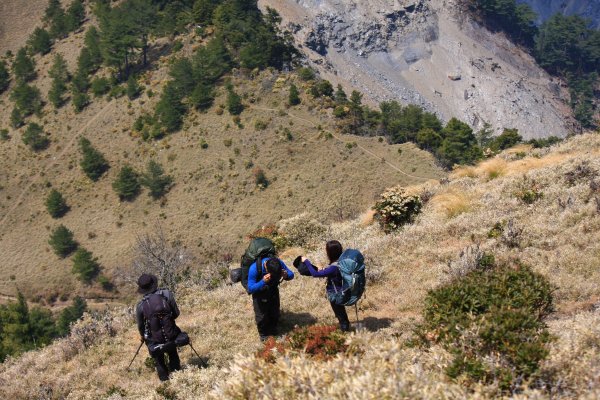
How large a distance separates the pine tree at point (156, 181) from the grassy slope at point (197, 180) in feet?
3.62

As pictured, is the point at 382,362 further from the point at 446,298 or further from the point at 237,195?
the point at 237,195

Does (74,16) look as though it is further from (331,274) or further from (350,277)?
(350,277)

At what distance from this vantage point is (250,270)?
27.8 ft

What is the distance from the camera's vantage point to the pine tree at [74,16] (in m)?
93.1

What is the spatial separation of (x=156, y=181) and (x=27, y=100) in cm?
3352

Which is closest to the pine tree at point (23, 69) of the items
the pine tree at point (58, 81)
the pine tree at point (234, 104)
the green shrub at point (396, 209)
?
the pine tree at point (58, 81)

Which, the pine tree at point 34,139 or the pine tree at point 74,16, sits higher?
the pine tree at point 74,16

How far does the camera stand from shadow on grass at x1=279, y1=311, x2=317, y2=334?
1004 centimetres

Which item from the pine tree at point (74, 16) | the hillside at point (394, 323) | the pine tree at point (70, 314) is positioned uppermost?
the pine tree at point (74, 16)

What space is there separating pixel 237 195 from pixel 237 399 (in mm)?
53307

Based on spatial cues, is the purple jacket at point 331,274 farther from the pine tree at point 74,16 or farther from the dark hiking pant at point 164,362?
the pine tree at point 74,16

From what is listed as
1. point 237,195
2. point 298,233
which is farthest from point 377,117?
point 298,233

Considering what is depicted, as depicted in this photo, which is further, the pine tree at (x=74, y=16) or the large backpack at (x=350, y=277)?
the pine tree at (x=74, y=16)

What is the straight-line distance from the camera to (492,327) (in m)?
5.66
